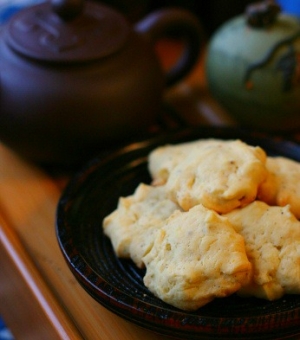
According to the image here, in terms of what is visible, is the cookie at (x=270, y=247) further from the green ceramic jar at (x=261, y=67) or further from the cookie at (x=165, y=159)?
the green ceramic jar at (x=261, y=67)

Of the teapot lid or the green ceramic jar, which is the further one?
the green ceramic jar

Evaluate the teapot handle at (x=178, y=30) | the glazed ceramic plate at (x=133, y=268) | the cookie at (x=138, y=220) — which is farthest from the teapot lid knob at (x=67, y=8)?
the cookie at (x=138, y=220)

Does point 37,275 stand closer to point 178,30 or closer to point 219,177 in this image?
point 219,177

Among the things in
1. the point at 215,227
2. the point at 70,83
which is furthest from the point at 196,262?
the point at 70,83

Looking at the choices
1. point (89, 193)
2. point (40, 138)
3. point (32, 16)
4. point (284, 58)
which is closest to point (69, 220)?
point (89, 193)

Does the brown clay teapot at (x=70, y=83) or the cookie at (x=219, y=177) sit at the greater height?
the brown clay teapot at (x=70, y=83)

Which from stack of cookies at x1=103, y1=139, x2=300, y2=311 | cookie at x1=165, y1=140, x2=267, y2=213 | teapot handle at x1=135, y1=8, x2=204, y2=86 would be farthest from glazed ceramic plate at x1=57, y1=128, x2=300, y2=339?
teapot handle at x1=135, y1=8, x2=204, y2=86

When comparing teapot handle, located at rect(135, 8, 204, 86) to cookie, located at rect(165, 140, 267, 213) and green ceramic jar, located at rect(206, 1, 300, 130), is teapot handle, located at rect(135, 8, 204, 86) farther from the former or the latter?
cookie, located at rect(165, 140, 267, 213)
